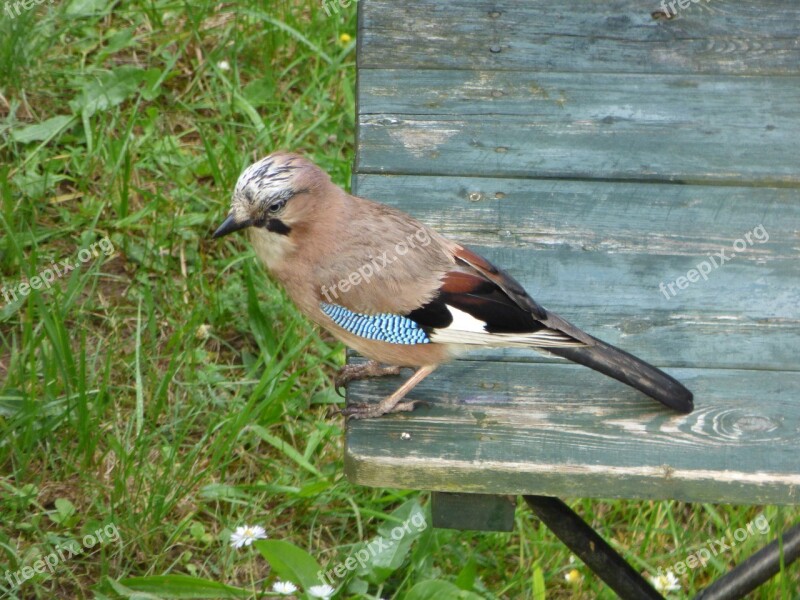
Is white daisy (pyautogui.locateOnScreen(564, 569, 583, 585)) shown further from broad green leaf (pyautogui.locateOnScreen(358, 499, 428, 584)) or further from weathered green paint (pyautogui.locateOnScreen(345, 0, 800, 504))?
weathered green paint (pyautogui.locateOnScreen(345, 0, 800, 504))

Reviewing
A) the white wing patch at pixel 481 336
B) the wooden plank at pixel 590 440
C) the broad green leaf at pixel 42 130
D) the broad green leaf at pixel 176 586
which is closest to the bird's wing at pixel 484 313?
the white wing patch at pixel 481 336

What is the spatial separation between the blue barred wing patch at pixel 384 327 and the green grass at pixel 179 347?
67 centimetres

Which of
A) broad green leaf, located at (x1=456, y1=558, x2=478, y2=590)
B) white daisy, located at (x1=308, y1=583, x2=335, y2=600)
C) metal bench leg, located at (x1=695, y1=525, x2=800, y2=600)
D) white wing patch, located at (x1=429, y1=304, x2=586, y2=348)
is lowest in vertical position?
broad green leaf, located at (x1=456, y1=558, x2=478, y2=590)

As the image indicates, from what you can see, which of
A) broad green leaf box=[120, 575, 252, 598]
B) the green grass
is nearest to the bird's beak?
the green grass

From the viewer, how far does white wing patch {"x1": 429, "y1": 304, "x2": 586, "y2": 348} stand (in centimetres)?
271

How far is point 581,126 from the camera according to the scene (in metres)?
3.40

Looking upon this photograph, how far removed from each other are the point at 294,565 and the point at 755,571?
4.03ft

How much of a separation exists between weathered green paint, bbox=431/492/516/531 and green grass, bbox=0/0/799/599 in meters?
0.59

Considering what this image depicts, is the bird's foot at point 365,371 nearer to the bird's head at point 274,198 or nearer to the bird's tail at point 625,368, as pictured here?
the bird's head at point 274,198

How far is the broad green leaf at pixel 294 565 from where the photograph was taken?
3166 mm

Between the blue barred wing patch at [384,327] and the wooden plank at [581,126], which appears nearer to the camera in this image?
the blue barred wing patch at [384,327]

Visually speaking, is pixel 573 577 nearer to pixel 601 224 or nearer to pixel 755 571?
pixel 755 571

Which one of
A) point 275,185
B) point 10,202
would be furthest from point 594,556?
point 10,202

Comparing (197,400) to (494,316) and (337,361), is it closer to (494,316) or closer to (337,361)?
(337,361)
